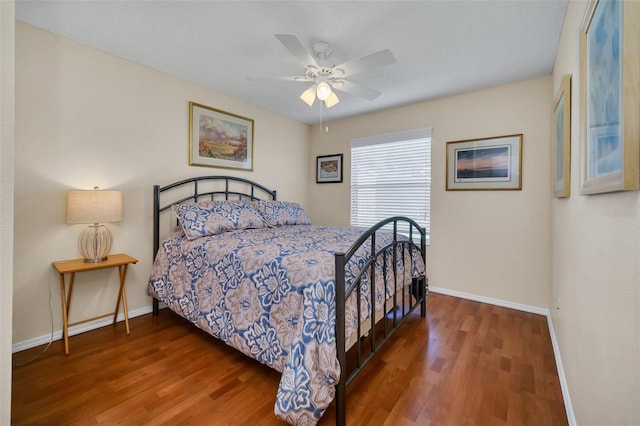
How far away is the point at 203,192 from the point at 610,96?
129 inches

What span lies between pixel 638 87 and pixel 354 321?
139 centimetres

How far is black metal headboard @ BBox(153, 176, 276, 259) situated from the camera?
2.78m

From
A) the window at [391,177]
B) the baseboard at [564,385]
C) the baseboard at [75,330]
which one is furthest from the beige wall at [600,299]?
the baseboard at [75,330]

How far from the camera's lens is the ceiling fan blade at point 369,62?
5.93ft

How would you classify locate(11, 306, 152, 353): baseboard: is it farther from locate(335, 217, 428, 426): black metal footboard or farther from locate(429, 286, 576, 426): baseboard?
locate(429, 286, 576, 426): baseboard

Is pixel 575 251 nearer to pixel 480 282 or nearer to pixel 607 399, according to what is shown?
pixel 607 399

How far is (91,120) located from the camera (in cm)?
239

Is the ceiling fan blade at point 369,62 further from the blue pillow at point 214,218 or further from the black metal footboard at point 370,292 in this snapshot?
the blue pillow at point 214,218

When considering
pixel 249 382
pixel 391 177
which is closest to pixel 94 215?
pixel 249 382

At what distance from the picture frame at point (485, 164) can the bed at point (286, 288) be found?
1.06 meters

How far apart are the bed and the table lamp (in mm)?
459

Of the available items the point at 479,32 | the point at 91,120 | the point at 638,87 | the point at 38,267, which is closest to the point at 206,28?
the point at 91,120

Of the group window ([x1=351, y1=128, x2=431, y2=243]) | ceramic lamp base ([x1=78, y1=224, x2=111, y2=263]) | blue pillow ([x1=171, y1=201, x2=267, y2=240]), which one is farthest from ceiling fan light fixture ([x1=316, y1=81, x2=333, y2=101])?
ceramic lamp base ([x1=78, y1=224, x2=111, y2=263])

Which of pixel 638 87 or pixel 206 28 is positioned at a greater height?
pixel 206 28
